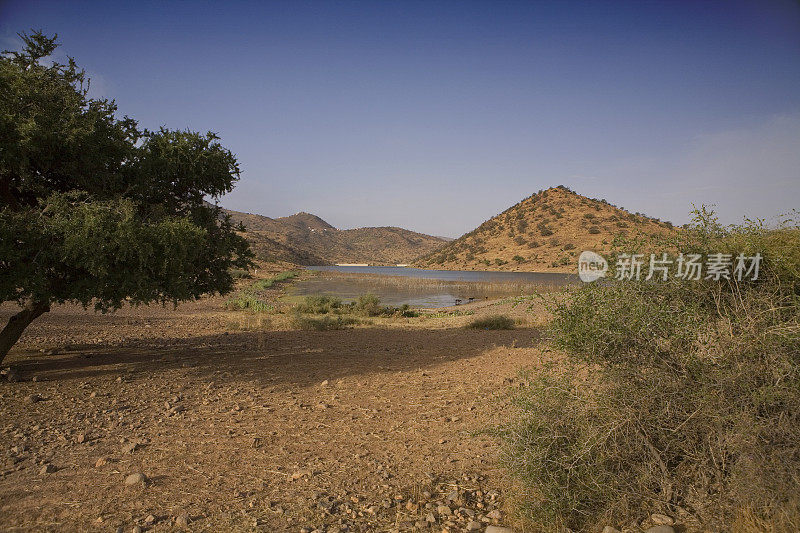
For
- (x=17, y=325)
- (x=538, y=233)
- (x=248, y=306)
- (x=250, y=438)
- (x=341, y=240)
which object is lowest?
(x=250, y=438)

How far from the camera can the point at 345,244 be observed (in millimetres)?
147625

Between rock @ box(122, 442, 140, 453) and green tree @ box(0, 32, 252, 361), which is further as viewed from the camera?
green tree @ box(0, 32, 252, 361)

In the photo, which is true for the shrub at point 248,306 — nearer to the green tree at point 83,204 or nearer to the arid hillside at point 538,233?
the green tree at point 83,204

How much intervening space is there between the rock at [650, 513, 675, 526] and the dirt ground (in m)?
1.23

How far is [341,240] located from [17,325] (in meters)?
143

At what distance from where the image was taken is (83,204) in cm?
742

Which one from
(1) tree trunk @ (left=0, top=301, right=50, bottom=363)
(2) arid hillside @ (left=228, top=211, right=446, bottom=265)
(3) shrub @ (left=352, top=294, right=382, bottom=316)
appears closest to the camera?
(1) tree trunk @ (left=0, top=301, right=50, bottom=363)

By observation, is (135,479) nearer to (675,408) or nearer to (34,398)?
(34,398)

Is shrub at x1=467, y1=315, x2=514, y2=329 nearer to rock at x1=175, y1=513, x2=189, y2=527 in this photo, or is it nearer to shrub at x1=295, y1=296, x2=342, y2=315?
shrub at x1=295, y1=296, x2=342, y2=315

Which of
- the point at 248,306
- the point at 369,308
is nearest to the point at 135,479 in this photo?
the point at 369,308

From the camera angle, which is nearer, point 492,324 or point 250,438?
point 250,438

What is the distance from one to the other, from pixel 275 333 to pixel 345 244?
5294 inches

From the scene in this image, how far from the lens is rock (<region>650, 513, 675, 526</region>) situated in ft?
11.4

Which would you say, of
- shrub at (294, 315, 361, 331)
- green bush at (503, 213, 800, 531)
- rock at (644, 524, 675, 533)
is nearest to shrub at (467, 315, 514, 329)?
shrub at (294, 315, 361, 331)
